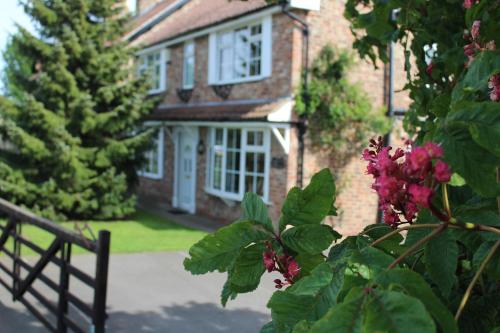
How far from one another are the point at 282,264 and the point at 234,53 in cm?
1466

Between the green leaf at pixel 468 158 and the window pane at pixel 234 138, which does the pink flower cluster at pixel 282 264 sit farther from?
the window pane at pixel 234 138

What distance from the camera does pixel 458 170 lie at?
0.94 m

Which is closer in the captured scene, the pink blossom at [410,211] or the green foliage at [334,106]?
the pink blossom at [410,211]

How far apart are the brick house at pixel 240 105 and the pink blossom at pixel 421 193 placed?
1215 cm

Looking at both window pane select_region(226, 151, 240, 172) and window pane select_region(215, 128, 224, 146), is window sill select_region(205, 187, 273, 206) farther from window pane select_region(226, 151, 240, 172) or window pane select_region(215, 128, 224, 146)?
window pane select_region(215, 128, 224, 146)

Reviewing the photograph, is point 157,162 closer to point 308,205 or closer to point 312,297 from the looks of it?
point 308,205

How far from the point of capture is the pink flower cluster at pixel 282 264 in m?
1.20

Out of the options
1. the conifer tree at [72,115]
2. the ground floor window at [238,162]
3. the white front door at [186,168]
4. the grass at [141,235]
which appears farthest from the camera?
the white front door at [186,168]

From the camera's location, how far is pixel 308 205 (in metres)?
1.22

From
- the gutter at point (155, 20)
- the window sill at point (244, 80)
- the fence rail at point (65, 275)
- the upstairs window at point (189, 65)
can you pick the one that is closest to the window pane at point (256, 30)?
the window sill at point (244, 80)

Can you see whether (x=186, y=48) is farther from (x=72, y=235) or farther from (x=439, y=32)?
(x=439, y=32)

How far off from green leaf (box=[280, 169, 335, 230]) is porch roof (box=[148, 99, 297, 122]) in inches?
464

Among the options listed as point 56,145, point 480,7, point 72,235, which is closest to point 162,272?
point 72,235

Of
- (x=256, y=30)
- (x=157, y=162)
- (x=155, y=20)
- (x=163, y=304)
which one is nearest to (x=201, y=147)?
(x=157, y=162)
